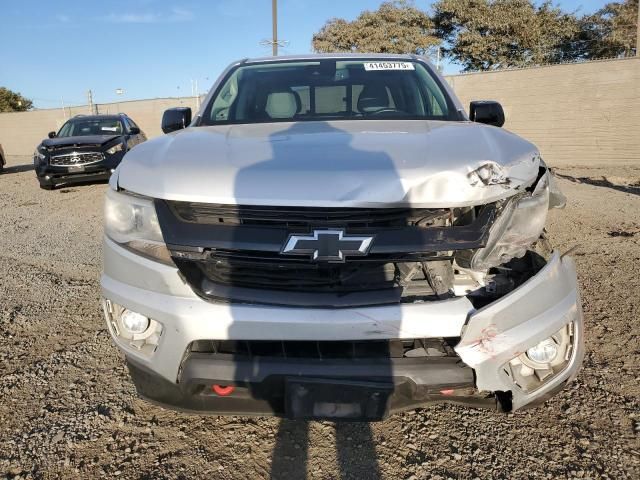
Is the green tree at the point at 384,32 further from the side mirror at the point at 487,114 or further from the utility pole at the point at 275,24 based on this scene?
the side mirror at the point at 487,114

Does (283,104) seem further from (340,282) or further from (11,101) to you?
(11,101)

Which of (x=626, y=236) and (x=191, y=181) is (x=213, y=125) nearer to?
(x=191, y=181)

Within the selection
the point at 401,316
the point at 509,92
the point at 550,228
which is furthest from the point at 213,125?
the point at 509,92

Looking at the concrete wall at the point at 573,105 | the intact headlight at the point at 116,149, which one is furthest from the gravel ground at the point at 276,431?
the concrete wall at the point at 573,105

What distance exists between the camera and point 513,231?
78.0 inches

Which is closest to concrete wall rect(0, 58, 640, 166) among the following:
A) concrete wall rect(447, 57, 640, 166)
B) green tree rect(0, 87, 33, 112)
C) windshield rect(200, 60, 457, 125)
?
concrete wall rect(447, 57, 640, 166)

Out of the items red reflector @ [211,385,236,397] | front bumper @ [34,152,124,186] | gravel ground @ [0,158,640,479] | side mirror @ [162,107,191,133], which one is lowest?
front bumper @ [34,152,124,186]

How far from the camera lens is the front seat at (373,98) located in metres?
3.35

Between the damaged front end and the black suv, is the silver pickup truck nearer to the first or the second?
the damaged front end

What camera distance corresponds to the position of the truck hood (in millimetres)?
1887

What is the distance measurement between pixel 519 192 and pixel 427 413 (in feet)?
3.92

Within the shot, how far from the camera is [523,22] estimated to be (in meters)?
23.8

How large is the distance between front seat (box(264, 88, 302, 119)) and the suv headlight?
136 centimetres

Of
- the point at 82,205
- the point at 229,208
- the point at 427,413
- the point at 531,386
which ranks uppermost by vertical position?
the point at 229,208
